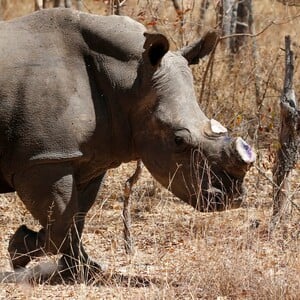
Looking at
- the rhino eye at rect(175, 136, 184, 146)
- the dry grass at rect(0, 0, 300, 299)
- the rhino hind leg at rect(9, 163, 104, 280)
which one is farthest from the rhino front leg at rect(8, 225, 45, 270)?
the rhino eye at rect(175, 136, 184, 146)

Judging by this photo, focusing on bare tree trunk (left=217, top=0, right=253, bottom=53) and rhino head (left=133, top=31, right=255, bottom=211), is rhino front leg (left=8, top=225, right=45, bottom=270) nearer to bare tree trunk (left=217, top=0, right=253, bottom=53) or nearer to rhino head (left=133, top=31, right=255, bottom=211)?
rhino head (left=133, top=31, right=255, bottom=211)

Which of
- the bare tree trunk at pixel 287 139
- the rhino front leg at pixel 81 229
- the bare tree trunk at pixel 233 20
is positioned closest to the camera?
the rhino front leg at pixel 81 229

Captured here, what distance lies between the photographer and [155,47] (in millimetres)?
6637

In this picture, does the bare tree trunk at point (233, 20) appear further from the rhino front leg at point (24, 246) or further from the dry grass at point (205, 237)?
the rhino front leg at point (24, 246)

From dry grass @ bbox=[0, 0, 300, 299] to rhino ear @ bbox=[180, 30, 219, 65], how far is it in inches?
43.5

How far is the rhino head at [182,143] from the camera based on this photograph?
6.54m

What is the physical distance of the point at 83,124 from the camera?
21.6ft

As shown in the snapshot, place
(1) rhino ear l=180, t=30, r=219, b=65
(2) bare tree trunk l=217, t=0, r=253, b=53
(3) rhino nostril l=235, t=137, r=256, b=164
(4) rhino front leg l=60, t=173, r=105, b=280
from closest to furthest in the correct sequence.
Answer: (3) rhino nostril l=235, t=137, r=256, b=164 < (4) rhino front leg l=60, t=173, r=105, b=280 < (1) rhino ear l=180, t=30, r=219, b=65 < (2) bare tree trunk l=217, t=0, r=253, b=53

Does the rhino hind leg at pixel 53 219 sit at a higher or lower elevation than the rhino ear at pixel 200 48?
lower

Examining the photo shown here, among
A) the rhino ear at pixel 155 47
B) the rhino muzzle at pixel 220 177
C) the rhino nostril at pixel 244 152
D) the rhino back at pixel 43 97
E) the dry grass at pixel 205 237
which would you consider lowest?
the dry grass at pixel 205 237

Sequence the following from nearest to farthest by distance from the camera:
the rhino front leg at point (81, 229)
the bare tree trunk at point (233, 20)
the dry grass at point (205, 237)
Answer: the dry grass at point (205, 237)
the rhino front leg at point (81, 229)
the bare tree trunk at point (233, 20)

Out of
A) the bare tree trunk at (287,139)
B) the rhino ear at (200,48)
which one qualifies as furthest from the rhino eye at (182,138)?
the bare tree trunk at (287,139)

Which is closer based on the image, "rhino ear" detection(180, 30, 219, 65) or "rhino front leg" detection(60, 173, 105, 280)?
"rhino front leg" detection(60, 173, 105, 280)

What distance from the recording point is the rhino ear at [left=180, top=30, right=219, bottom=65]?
23.2 feet
